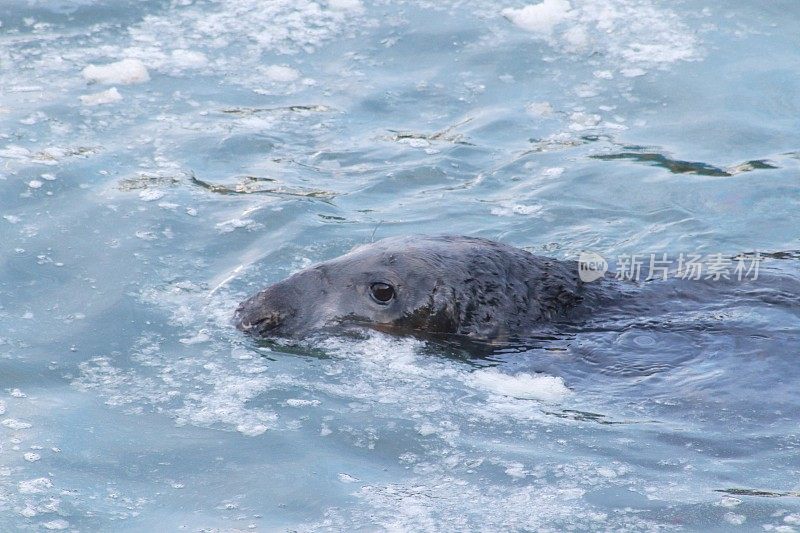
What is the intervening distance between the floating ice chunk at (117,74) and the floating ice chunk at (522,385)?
5521mm

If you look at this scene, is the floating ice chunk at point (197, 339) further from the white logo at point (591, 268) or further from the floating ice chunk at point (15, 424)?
the white logo at point (591, 268)

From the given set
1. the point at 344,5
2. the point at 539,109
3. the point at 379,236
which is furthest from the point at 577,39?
the point at 379,236

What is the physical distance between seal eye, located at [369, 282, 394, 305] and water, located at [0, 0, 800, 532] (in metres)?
0.25

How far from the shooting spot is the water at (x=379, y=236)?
5.46 metres

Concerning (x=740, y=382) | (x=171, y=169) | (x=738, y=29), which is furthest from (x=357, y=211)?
(x=738, y=29)

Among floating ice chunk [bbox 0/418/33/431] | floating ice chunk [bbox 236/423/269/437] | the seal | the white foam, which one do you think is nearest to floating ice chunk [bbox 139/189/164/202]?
the seal

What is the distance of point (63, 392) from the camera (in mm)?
6293

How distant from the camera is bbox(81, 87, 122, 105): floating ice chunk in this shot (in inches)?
401

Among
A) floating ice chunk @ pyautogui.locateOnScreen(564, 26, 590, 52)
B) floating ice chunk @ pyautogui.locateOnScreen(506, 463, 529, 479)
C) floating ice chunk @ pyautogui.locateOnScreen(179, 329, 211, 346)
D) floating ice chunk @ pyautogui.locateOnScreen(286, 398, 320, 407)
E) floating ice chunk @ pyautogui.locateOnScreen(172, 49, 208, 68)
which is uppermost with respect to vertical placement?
floating ice chunk @ pyautogui.locateOnScreen(564, 26, 590, 52)

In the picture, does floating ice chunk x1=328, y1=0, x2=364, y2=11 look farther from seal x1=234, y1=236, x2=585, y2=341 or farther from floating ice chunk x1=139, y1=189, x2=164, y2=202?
seal x1=234, y1=236, x2=585, y2=341

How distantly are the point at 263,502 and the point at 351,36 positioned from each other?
7104mm

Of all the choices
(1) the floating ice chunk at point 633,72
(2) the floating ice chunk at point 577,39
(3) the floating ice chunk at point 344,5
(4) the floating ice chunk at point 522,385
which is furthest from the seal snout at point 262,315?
(3) the floating ice chunk at point 344,5

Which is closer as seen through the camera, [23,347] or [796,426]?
[796,426]

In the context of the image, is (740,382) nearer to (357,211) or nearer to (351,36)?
(357,211)
